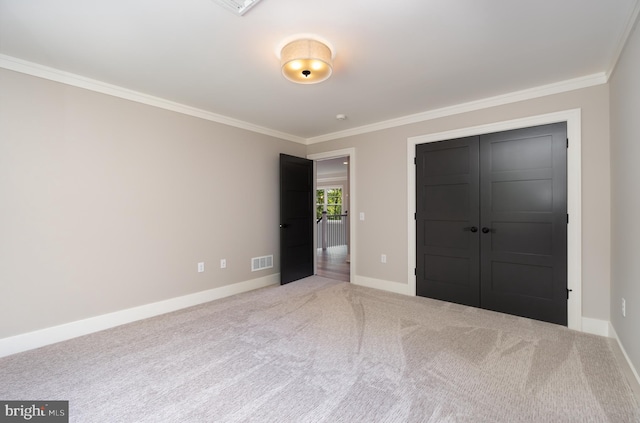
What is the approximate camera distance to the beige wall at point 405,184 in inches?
107

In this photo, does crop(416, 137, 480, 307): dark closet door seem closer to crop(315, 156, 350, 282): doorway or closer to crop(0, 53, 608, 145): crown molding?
crop(0, 53, 608, 145): crown molding

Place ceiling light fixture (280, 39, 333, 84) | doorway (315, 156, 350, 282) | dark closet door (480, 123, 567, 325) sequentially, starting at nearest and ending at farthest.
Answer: ceiling light fixture (280, 39, 333, 84) < dark closet door (480, 123, 567, 325) < doorway (315, 156, 350, 282)

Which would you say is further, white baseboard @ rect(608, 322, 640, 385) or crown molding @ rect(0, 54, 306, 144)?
crown molding @ rect(0, 54, 306, 144)

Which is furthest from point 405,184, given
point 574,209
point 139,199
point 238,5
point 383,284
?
point 139,199

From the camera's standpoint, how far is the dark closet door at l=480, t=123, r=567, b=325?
9.59 ft

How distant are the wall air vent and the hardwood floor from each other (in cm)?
109

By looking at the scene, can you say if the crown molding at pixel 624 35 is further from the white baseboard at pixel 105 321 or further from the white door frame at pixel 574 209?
the white baseboard at pixel 105 321

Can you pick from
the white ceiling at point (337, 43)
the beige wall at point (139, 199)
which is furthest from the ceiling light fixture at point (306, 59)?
the beige wall at point (139, 199)

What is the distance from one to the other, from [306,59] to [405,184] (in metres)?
2.44

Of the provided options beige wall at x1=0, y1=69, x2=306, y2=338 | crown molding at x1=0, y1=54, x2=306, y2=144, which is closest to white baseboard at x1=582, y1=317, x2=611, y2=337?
beige wall at x1=0, y1=69, x2=306, y2=338

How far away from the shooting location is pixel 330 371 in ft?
6.91

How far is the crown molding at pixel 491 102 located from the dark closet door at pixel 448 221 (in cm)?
37

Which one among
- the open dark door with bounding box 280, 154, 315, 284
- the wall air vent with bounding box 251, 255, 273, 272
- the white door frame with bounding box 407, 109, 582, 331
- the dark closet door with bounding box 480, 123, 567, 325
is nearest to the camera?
the white door frame with bounding box 407, 109, 582, 331

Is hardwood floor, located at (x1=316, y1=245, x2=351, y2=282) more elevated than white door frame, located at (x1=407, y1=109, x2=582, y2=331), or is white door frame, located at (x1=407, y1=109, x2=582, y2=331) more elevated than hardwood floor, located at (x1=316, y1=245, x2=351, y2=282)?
white door frame, located at (x1=407, y1=109, x2=582, y2=331)
